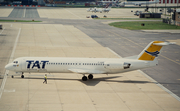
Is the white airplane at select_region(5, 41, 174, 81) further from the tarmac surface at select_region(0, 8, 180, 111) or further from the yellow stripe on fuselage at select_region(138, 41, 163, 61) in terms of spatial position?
the tarmac surface at select_region(0, 8, 180, 111)

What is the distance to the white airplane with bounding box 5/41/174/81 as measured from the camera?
39969mm

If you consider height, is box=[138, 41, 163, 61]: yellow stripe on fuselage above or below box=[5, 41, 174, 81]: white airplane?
above

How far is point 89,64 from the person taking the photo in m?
40.6

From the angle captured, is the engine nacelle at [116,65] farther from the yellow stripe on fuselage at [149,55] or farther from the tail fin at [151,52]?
the yellow stripe on fuselage at [149,55]

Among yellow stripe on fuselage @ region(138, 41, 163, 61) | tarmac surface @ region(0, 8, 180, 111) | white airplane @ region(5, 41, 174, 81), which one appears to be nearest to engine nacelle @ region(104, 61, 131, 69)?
white airplane @ region(5, 41, 174, 81)

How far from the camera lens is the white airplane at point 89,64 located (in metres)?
40.0

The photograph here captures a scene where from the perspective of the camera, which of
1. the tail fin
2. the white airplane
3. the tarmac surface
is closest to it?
the tarmac surface

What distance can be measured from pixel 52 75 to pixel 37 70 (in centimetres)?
366

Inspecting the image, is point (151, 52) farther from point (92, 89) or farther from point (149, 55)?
point (92, 89)

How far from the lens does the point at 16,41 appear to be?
75.3 m

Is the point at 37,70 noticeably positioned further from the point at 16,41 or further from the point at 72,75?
the point at 16,41

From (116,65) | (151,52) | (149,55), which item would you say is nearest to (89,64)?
(116,65)

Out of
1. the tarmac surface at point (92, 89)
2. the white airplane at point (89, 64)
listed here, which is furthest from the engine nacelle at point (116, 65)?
the tarmac surface at point (92, 89)

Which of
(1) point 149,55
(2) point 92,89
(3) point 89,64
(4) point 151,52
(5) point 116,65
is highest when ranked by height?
(4) point 151,52
